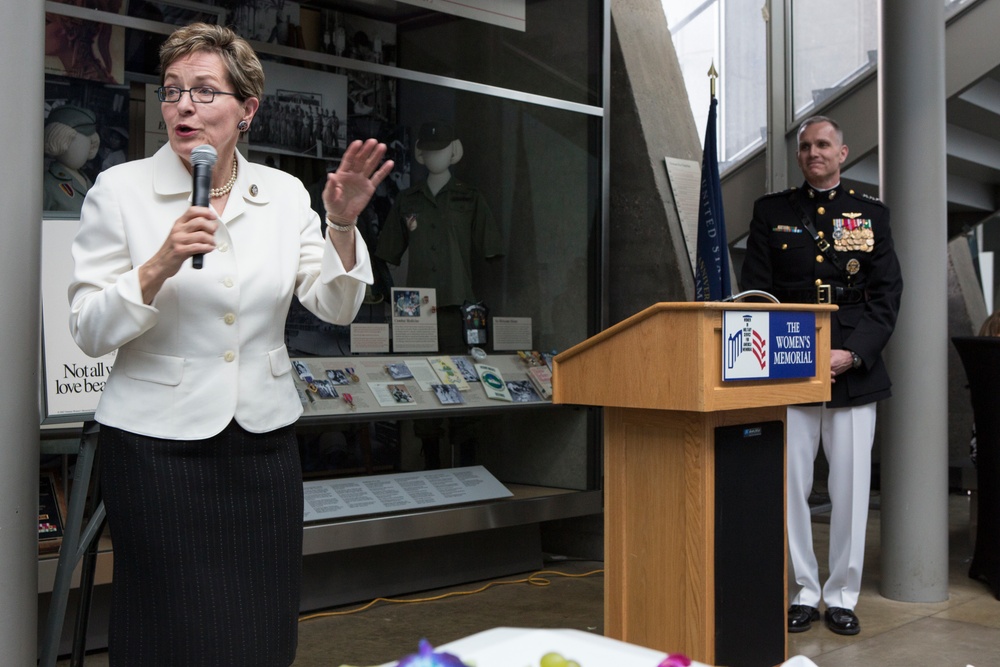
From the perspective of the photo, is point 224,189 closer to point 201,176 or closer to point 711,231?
point 201,176

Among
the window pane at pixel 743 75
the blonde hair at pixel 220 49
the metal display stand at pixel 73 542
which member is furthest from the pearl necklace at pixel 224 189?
the window pane at pixel 743 75

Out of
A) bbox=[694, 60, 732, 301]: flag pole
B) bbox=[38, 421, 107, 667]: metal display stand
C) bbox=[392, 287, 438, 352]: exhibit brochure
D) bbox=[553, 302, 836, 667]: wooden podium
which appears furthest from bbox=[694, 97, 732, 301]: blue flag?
bbox=[38, 421, 107, 667]: metal display stand

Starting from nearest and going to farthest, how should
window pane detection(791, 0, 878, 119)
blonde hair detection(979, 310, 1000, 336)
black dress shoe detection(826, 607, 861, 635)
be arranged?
black dress shoe detection(826, 607, 861, 635) → blonde hair detection(979, 310, 1000, 336) → window pane detection(791, 0, 878, 119)

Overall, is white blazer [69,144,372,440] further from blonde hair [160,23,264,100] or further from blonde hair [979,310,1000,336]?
blonde hair [979,310,1000,336]

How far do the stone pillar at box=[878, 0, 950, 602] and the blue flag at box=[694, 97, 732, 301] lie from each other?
31.2 inches

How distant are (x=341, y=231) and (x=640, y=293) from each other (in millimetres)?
3481

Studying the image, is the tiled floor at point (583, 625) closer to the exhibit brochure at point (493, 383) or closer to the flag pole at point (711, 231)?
the exhibit brochure at point (493, 383)

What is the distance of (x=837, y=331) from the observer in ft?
13.3

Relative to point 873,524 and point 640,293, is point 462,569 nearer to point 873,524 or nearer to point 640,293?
point 640,293

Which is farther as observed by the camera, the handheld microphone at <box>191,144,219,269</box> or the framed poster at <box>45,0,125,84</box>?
the framed poster at <box>45,0,125,84</box>

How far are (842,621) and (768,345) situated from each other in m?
1.46

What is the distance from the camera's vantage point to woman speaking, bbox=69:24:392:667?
1.93 meters

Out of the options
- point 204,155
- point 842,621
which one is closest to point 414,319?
point 842,621

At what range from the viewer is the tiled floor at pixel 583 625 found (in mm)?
3654
